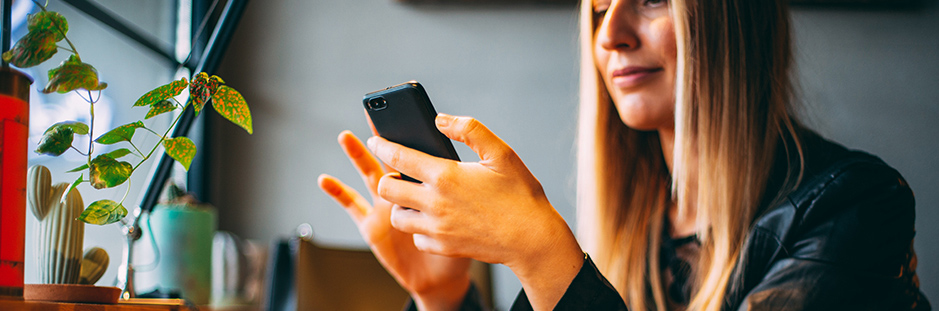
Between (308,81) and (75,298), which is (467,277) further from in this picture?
(308,81)

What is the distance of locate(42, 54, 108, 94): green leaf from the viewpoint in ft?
1.23

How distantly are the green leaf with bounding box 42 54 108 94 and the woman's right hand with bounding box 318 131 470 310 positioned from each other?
1.34 feet

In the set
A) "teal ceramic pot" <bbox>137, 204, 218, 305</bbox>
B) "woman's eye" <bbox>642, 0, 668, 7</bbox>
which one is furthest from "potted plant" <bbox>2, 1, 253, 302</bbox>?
"woman's eye" <bbox>642, 0, 668, 7</bbox>

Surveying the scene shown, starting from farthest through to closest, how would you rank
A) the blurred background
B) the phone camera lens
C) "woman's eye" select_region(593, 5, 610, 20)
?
the blurred background < "woman's eye" select_region(593, 5, 610, 20) < the phone camera lens

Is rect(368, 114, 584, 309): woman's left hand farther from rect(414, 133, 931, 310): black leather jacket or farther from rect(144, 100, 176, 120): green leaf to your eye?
rect(144, 100, 176, 120): green leaf

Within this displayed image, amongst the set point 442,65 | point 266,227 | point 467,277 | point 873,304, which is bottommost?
point 266,227

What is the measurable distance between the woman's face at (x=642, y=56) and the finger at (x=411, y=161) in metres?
0.43

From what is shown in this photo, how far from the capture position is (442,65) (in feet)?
7.05

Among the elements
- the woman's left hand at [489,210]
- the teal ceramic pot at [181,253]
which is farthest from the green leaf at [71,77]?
the teal ceramic pot at [181,253]

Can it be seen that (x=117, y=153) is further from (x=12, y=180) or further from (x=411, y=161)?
(x=411, y=161)

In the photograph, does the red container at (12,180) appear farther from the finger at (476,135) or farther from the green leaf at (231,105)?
the finger at (476,135)

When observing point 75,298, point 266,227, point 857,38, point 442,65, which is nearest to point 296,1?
point 442,65

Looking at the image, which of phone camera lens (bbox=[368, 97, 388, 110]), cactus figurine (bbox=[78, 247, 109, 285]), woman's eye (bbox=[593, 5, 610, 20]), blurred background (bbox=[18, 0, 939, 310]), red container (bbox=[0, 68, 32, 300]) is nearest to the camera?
red container (bbox=[0, 68, 32, 300])

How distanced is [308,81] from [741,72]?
1.68 metres
